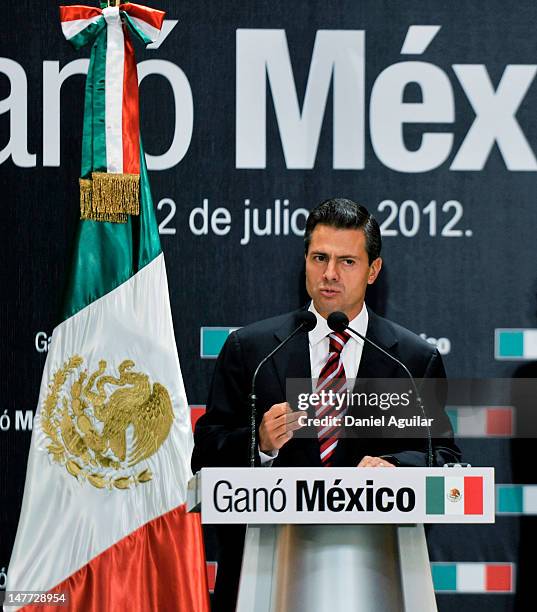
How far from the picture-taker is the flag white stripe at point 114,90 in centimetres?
402

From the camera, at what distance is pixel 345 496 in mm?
2318

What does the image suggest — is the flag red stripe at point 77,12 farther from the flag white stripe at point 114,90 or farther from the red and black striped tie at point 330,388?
the red and black striped tie at point 330,388

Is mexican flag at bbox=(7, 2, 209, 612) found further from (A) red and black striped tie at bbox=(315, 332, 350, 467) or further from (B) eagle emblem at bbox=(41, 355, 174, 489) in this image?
(A) red and black striped tie at bbox=(315, 332, 350, 467)

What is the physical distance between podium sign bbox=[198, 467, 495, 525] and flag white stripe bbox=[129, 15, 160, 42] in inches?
90.9

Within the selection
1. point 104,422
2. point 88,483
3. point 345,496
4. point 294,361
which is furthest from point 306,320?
point 88,483

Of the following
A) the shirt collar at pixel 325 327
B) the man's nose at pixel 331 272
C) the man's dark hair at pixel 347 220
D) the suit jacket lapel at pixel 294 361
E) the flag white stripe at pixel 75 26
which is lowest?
the suit jacket lapel at pixel 294 361

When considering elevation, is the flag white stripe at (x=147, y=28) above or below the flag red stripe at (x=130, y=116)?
above

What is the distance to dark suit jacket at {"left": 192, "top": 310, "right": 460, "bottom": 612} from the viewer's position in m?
3.65

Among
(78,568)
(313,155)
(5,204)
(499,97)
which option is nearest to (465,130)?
(499,97)

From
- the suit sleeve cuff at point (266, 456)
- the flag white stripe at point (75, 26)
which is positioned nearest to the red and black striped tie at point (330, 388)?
the suit sleeve cuff at point (266, 456)

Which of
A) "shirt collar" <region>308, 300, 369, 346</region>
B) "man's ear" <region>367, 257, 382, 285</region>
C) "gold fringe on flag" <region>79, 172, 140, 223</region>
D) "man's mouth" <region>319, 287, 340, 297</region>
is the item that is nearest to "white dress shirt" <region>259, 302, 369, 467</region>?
"shirt collar" <region>308, 300, 369, 346</region>

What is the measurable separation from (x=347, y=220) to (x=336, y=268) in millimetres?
218

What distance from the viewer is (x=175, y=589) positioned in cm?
395

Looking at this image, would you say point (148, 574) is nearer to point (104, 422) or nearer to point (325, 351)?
point (104, 422)
